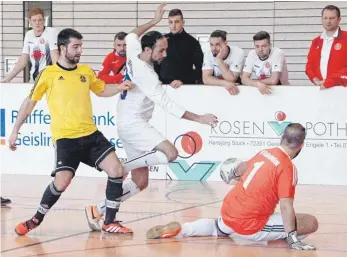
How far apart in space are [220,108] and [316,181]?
189cm

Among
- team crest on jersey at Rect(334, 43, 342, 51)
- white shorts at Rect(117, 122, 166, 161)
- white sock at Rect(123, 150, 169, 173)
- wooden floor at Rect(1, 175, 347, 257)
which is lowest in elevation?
wooden floor at Rect(1, 175, 347, 257)

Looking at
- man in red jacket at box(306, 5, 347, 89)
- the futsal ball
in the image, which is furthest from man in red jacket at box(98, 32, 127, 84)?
the futsal ball

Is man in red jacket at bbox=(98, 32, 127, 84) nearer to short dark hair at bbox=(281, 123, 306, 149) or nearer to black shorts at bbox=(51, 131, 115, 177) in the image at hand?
black shorts at bbox=(51, 131, 115, 177)

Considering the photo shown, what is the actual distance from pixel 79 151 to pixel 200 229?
1471mm

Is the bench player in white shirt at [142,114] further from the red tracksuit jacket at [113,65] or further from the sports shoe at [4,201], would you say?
the red tracksuit jacket at [113,65]

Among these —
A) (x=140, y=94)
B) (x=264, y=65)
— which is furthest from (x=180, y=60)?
(x=140, y=94)

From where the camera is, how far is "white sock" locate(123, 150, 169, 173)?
9812 mm

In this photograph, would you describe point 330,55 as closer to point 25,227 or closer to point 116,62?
point 116,62

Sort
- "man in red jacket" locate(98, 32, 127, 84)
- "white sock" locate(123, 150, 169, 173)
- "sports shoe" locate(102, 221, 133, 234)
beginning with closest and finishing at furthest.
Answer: "sports shoe" locate(102, 221, 133, 234)
"white sock" locate(123, 150, 169, 173)
"man in red jacket" locate(98, 32, 127, 84)

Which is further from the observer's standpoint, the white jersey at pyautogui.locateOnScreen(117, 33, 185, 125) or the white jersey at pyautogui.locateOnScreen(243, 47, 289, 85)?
the white jersey at pyautogui.locateOnScreen(243, 47, 289, 85)

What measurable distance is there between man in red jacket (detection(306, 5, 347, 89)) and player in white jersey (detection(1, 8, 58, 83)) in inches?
171

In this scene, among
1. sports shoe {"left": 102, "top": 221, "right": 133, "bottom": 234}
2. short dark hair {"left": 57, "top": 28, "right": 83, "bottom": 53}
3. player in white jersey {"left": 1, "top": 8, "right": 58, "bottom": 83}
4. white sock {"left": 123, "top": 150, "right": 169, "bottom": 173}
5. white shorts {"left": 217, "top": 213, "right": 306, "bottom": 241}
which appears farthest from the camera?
player in white jersey {"left": 1, "top": 8, "right": 58, "bottom": 83}

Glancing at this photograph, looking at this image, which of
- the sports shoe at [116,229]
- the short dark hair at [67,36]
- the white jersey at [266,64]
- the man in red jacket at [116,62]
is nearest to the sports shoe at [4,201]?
the sports shoe at [116,229]

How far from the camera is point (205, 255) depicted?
27.0 ft
